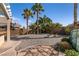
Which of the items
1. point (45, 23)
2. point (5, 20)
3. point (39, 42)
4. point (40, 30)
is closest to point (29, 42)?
point (39, 42)

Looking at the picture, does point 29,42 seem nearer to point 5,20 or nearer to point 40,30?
point 40,30

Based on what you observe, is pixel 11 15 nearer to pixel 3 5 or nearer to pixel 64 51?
pixel 3 5

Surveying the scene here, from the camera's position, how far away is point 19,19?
924 centimetres

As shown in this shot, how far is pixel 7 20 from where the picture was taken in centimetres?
925

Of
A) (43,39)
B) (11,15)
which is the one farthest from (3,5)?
(43,39)

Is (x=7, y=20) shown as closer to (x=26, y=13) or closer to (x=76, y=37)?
(x=26, y=13)

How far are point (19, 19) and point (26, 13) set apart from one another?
0.14 meters

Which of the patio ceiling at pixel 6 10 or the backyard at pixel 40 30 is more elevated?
the patio ceiling at pixel 6 10

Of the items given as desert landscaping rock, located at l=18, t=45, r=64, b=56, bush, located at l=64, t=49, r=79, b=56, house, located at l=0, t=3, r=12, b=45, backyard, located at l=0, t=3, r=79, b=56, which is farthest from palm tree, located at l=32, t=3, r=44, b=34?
bush, located at l=64, t=49, r=79, b=56

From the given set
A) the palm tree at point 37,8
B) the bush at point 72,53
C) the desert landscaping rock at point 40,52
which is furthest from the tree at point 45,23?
the bush at point 72,53

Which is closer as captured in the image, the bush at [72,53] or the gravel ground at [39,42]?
the bush at [72,53]

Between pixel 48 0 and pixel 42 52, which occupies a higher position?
pixel 48 0

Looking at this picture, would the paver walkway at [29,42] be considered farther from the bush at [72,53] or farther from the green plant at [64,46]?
the bush at [72,53]

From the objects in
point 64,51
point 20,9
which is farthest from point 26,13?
point 64,51
